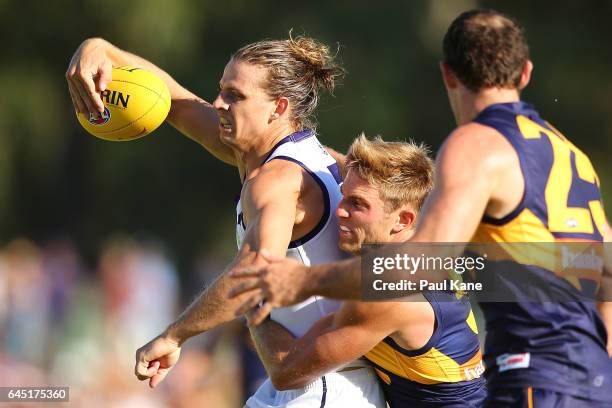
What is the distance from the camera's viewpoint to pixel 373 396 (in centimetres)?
486

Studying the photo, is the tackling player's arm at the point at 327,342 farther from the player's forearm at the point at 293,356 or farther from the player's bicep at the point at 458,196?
the player's bicep at the point at 458,196

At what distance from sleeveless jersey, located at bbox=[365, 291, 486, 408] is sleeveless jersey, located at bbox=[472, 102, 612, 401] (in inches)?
21.5

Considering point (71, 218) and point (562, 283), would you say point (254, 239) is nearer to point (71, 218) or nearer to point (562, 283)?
point (562, 283)

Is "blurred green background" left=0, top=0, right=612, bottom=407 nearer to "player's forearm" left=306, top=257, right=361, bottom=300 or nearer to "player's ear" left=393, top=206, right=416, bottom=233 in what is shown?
"player's ear" left=393, top=206, right=416, bottom=233

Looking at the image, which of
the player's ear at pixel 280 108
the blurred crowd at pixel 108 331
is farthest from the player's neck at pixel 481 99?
the blurred crowd at pixel 108 331

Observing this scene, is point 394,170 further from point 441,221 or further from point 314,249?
point 441,221

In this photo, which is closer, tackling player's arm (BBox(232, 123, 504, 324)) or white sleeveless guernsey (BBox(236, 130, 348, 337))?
tackling player's arm (BBox(232, 123, 504, 324))

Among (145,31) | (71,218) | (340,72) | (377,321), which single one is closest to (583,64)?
(145,31)

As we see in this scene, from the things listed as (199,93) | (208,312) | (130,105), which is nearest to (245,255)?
(208,312)

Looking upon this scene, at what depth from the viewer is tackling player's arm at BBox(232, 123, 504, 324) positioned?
3.63 metres

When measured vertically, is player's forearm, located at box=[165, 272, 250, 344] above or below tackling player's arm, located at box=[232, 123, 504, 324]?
above

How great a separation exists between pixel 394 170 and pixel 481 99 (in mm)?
890

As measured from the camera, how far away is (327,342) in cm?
445

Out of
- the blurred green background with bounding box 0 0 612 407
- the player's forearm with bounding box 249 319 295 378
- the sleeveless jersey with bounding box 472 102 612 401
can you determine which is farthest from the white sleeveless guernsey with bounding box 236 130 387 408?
the blurred green background with bounding box 0 0 612 407
